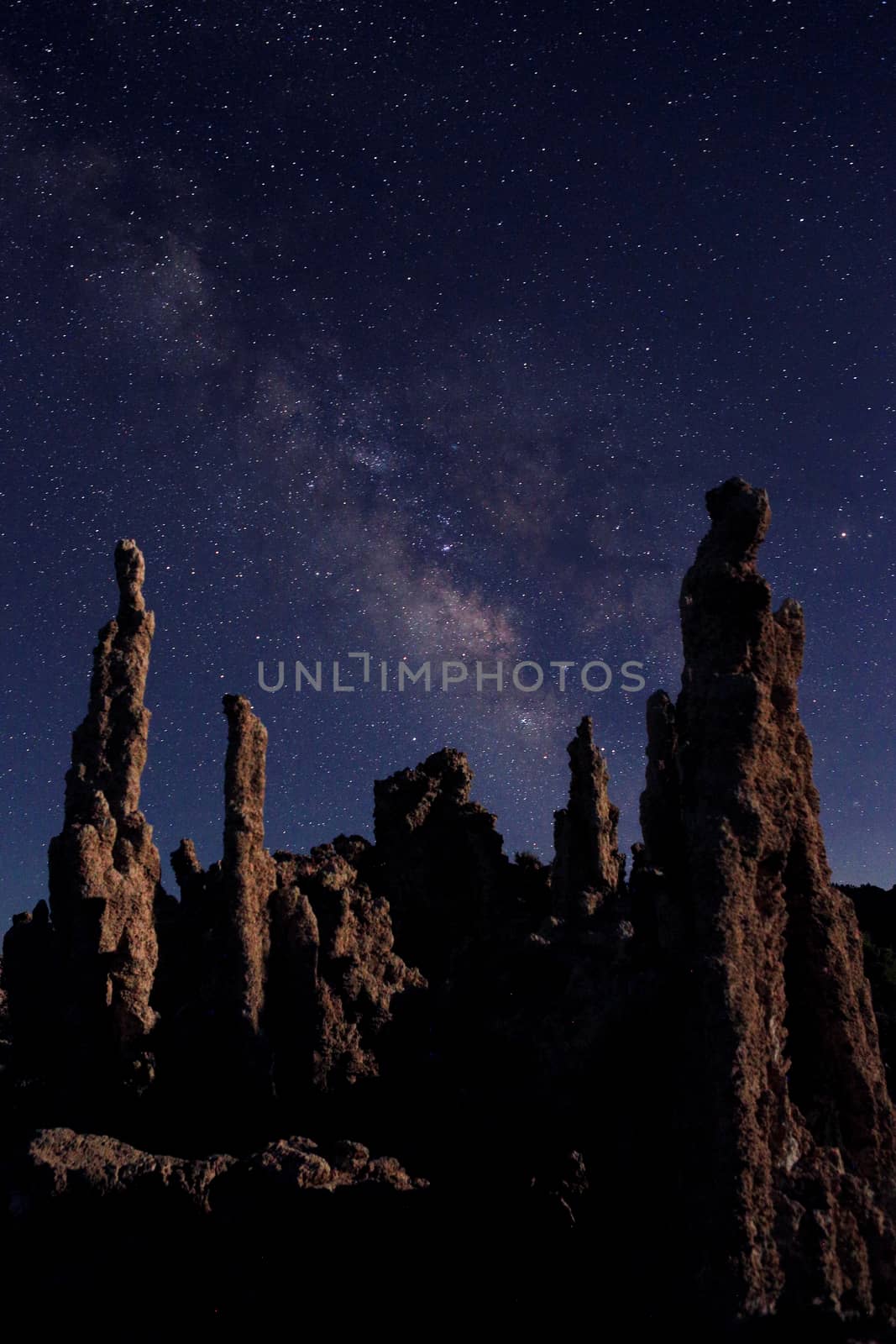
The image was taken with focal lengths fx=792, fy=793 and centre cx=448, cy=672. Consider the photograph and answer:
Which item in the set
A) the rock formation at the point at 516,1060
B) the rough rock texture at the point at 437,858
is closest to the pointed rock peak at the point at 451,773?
the rough rock texture at the point at 437,858

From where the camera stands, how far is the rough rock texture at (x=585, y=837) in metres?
29.3

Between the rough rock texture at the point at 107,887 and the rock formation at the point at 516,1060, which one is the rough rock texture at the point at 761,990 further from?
the rough rock texture at the point at 107,887

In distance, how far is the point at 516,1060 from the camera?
17812 millimetres

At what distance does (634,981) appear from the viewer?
14.6 meters

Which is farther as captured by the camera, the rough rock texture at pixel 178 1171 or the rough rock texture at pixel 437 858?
the rough rock texture at pixel 437 858

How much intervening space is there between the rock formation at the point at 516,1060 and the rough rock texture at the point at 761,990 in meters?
0.05

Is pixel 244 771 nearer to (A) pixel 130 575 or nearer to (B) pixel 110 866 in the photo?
(B) pixel 110 866

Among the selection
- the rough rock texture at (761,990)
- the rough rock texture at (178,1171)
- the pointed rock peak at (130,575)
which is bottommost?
the rough rock texture at (178,1171)

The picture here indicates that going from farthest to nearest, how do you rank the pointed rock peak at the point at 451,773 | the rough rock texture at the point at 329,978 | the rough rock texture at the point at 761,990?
the pointed rock peak at the point at 451,773 < the rough rock texture at the point at 329,978 < the rough rock texture at the point at 761,990

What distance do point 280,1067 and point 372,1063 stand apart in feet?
7.64

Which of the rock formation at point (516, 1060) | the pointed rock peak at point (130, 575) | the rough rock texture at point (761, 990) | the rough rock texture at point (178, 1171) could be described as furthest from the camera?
the pointed rock peak at point (130, 575)

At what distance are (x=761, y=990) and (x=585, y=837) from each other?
17.4m

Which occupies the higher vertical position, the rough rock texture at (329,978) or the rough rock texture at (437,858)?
the rough rock texture at (437,858)

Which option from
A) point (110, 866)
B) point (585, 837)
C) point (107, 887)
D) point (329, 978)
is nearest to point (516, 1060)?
point (329, 978)
